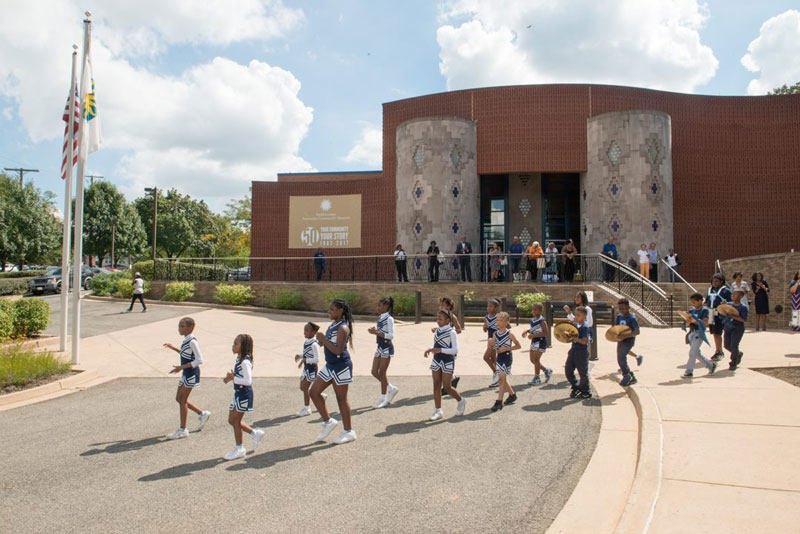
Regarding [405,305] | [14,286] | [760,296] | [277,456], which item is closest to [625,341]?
[277,456]

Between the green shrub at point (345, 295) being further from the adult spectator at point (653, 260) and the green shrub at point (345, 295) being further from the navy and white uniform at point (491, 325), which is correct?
the navy and white uniform at point (491, 325)

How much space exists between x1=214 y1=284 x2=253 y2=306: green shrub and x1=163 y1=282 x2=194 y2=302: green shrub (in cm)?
186

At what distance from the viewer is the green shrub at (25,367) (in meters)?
9.46

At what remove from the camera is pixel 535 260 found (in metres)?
21.0

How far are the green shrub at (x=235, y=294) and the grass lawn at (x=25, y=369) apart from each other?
1228 cm

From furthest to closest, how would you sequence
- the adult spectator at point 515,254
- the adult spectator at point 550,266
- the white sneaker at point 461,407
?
the adult spectator at point 515,254 < the adult spectator at point 550,266 < the white sneaker at point 461,407

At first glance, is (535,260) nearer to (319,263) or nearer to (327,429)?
(319,263)

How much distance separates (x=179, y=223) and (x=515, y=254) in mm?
48445

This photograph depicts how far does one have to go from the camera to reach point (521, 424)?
23.1 feet

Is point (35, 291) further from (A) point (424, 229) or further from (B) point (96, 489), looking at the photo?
(B) point (96, 489)

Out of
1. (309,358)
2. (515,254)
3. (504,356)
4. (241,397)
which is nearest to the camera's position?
(241,397)

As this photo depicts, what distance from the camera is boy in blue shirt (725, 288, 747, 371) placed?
963 cm

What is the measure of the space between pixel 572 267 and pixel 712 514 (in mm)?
17955

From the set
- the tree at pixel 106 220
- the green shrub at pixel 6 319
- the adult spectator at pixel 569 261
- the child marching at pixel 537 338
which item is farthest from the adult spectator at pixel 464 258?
the tree at pixel 106 220
